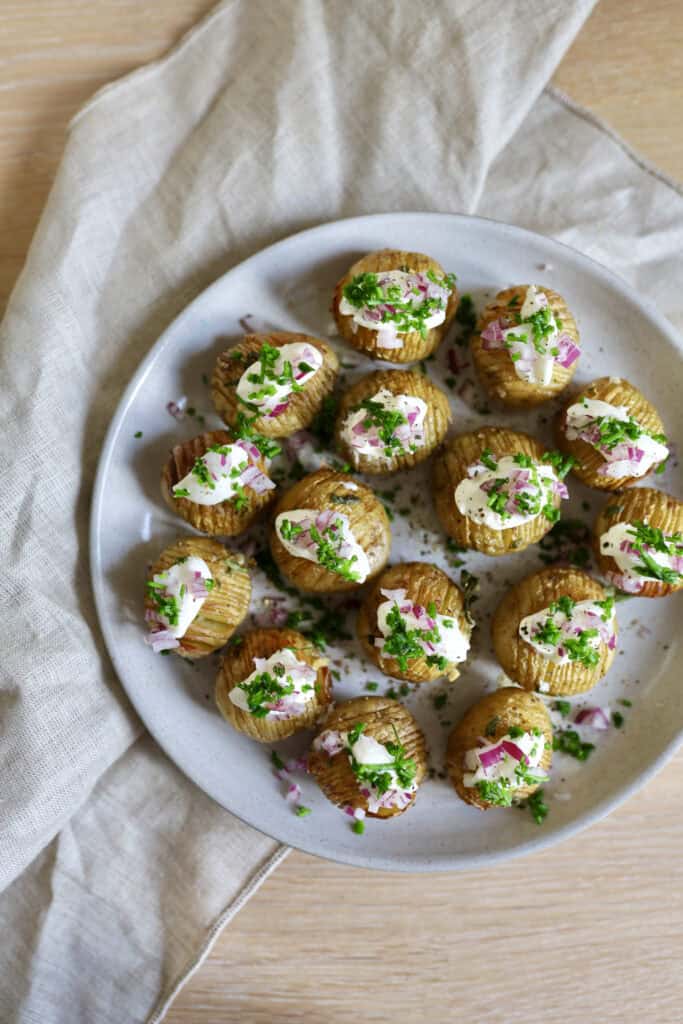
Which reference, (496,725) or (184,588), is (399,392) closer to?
(184,588)

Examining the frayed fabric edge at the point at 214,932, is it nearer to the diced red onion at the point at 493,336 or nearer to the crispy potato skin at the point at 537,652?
the crispy potato skin at the point at 537,652

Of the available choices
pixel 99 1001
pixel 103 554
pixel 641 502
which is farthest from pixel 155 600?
pixel 641 502

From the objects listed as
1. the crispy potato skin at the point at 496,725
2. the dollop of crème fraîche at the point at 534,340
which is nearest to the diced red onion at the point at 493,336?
the dollop of crème fraîche at the point at 534,340

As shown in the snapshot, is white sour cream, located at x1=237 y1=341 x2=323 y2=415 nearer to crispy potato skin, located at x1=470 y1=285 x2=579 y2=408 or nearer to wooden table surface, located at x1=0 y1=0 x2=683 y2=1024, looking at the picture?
crispy potato skin, located at x1=470 y1=285 x2=579 y2=408

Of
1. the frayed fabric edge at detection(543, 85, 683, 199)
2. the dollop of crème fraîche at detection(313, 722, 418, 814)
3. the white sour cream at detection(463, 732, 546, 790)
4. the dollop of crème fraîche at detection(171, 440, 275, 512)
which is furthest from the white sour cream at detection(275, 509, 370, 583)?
the frayed fabric edge at detection(543, 85, 683, 199)

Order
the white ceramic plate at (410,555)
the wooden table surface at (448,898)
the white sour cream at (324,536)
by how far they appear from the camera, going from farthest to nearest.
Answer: the wooden table surface at (448,898) → the white ceramic plate at (410,555) → the white sour cream at (324,536)

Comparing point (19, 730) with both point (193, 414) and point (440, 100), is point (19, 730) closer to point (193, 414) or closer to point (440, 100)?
point (193, 414)

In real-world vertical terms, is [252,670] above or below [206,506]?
below

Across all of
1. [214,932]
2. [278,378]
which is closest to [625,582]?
[278,378]
